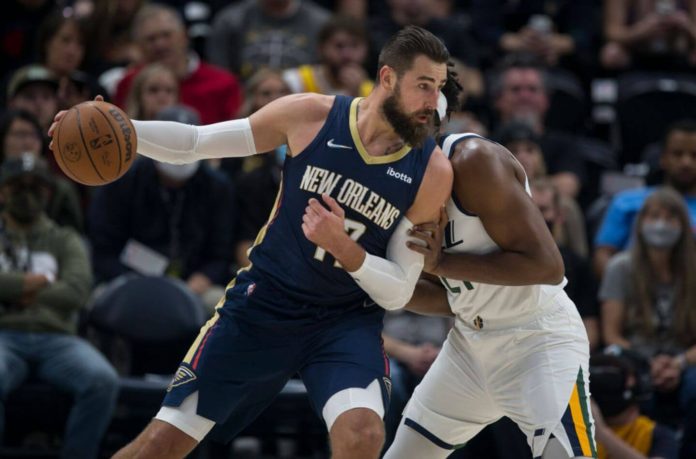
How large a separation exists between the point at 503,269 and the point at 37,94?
5.06 metres

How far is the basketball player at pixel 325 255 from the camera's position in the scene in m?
4.64

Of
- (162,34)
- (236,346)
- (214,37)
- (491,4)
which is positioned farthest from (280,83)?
(236,346)

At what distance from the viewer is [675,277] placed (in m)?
7.43

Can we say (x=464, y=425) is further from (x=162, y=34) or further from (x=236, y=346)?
(x=162, y=34)

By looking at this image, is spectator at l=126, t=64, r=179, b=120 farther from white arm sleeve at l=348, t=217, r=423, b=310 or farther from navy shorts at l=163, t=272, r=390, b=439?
white arm sleeve at l=348, t=217, r=423, b=310

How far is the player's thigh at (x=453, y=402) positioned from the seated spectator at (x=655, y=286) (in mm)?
2522

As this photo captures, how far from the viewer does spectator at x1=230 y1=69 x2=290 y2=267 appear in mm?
7996

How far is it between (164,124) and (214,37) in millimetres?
5478

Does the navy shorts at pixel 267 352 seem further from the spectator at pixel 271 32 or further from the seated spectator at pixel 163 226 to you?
the spectator at pixel 271 32

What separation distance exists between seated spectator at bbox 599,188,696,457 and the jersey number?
10.1ft

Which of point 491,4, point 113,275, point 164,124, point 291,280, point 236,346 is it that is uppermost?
point 491,4

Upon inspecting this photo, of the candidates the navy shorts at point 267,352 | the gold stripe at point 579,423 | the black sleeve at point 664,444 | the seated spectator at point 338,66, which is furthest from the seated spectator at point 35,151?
the gold stripe at point 579,423

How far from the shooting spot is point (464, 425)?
5.03 metres

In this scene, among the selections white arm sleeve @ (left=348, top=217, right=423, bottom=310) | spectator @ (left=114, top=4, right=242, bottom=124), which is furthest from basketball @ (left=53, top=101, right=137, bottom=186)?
spectator @ (left=114, top=4, right=242, bottom=124)
